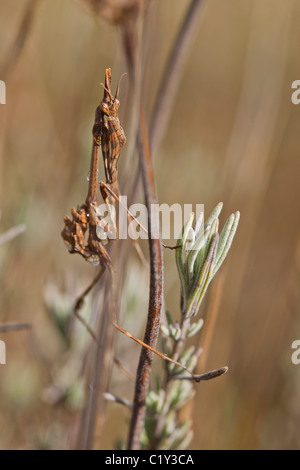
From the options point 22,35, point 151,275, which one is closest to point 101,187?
point 151,275

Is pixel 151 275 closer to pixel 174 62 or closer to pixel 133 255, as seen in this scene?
pixel 174 62

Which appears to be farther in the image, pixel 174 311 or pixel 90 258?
pixel 174 311

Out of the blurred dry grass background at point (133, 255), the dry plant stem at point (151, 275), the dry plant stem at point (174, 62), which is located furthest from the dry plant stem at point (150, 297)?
the blurred dry grass background at point (133, 255)

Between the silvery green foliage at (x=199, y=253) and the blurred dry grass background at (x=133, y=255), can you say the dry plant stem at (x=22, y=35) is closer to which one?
the blurred dry grass background at (x=133, y=255)

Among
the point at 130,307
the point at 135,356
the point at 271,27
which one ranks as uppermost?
the point at 271,27

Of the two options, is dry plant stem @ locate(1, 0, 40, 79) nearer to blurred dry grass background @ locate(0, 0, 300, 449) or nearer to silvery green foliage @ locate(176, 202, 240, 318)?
blurred dry grass background @ locate(0, 0, 300, 449)

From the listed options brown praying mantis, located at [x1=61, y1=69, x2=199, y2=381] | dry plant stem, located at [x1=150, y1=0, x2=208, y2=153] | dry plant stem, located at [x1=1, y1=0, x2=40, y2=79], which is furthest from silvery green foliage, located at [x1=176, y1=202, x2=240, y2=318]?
dry plant stem, located at [x1=1, y1=0, x2=40, y2=79]

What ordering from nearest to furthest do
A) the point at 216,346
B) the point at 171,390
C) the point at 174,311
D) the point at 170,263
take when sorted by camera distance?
the point at 171,390 < the point at 170,263 < the point at 216,346 < the point at 174,311
